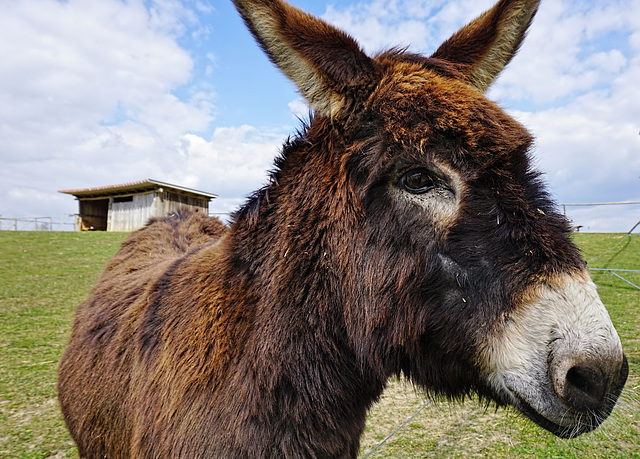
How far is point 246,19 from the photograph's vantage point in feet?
5.67

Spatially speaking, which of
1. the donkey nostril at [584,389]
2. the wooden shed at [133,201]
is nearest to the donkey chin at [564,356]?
the donkey nostril at [584,389]

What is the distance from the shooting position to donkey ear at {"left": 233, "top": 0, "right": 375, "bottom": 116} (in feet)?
5.60

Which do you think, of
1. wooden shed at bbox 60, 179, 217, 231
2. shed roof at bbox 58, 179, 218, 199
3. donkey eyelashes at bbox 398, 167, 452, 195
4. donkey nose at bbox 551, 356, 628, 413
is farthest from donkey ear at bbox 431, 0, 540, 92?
shed roof at bbox 58, 179, 218, 199

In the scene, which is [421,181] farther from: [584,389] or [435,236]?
[584,389]

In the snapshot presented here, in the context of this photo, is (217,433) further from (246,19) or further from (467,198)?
(246,19)

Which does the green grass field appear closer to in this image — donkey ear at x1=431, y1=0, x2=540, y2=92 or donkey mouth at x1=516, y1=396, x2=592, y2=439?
donkey mouth at x1=516, y1=396, x2=592, y2=439

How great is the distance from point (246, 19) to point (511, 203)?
138 centimetres

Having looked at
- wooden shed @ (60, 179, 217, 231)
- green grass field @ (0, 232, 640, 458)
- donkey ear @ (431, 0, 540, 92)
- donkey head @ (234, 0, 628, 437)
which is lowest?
green grass field @ (0, 232, 640, 458)

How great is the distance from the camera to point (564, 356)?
133 cm

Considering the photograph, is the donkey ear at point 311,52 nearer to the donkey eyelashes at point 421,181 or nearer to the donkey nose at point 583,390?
the donkey eyelashes at point 421,181

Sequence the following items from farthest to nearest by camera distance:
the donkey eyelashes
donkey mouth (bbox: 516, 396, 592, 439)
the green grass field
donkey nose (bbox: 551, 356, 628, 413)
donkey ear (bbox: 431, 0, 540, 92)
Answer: the green grass field
donkey ear (bbox: 431, 0, 540, 92)
the donkey eyelashes
donkey mouth (bbox: 516, 396, 592, 439)
donkey nose (bbox: 551, 356, 628, 413)

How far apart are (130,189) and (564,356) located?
3194 centimetres

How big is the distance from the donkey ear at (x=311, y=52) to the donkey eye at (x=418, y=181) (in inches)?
18.4

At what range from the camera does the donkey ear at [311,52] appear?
1708 mm
